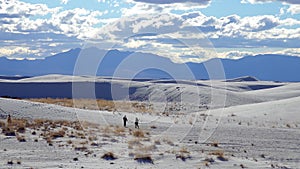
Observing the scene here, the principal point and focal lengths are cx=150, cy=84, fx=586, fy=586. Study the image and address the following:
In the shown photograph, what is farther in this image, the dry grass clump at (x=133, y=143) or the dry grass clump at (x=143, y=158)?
the dry grass clump at (x=133, y=143)

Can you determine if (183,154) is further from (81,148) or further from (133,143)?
(81,148)

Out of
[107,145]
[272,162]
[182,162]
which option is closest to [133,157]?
[182,162]

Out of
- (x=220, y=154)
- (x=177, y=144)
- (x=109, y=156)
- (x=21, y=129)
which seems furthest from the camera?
(x=21, y=129)

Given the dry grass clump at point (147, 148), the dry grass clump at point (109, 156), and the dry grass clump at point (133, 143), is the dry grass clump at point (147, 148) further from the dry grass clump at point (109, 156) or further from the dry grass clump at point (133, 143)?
the dry grass clump at point (109, 156)

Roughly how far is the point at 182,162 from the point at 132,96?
79966 millimetres

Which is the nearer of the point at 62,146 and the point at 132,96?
the point at 62,146

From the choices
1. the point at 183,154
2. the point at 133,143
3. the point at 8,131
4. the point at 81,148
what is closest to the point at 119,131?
the point at 133,143

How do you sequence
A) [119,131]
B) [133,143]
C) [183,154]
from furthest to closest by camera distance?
1. [119,131]
2. [133,143]
3. [183,154]

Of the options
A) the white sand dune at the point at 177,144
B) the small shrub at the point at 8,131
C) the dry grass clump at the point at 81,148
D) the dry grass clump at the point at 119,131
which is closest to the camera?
the white sand dune at the point at 177,144

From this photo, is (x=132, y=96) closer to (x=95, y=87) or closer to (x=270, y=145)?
(x=95, y=87)

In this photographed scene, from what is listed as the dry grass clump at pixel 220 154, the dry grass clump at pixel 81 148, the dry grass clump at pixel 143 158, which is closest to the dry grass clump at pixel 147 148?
the dry grass clump at pixel 143 158

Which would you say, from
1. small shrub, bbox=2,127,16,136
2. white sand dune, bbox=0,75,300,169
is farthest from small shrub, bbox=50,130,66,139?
small shrub, bbox=2,127,16,136

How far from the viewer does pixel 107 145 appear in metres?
26.6

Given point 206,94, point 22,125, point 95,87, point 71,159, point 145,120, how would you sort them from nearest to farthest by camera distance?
1. point 71,159
2. point 22,125
3. point 145,120
4. point 206,94
5. point 95,87
